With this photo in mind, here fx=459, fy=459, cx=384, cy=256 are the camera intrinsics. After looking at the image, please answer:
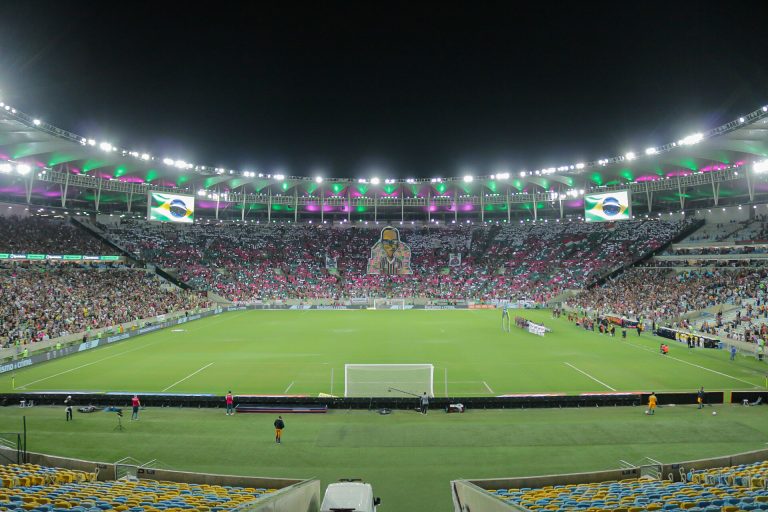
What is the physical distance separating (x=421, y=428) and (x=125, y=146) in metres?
51.2

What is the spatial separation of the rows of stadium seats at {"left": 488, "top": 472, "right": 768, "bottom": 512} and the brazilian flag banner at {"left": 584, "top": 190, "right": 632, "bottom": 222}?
4412 cm

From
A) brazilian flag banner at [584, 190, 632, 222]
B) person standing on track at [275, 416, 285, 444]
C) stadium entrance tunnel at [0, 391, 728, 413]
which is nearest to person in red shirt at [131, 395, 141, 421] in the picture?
stadium entrance tunnel at [0, 391, 728, 413]

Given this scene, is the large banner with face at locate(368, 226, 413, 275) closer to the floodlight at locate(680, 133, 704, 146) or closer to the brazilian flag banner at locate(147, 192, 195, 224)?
Answer: the brazilian flag banner at locate(147, 192, 195, 224)

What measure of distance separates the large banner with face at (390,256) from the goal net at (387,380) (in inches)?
1991

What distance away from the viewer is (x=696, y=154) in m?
49.1

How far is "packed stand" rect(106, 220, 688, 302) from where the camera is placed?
211 ft

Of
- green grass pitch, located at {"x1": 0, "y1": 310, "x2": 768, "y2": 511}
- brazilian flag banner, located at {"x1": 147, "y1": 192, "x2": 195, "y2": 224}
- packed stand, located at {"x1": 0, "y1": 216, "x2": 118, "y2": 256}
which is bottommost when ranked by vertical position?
green grass pitch, located at {"x1": 0, "y1": 310, "x2": 768, "y2": 511}

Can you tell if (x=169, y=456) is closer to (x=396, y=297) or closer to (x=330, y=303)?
(x=330, y=303)

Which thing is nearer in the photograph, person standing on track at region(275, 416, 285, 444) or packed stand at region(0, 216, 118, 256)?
person standing on track at region(275, 416, 285, 444)

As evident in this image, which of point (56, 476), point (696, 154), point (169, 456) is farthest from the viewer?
point (696, 154)

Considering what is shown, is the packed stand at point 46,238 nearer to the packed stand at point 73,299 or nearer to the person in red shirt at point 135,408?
the packed stand at point 73,299

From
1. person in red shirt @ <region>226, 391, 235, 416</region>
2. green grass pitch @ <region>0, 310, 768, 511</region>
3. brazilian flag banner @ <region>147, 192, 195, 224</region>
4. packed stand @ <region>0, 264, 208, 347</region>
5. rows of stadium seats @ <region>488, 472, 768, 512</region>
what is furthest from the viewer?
brazilian flag banner @ <region>147, 192, 195, 224</region>

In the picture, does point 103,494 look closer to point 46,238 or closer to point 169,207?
point 169,207

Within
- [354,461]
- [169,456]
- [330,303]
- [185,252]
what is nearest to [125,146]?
[185,252]
